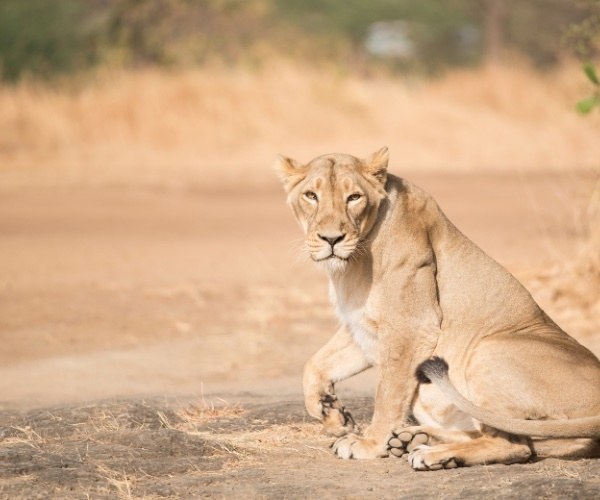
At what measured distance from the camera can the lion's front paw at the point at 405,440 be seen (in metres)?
5.47

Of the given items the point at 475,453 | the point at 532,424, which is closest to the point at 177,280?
the point at 475,453

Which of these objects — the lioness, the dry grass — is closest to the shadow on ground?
the lioness

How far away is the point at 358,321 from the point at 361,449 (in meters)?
0.55

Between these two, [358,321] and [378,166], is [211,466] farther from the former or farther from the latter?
[378,166]

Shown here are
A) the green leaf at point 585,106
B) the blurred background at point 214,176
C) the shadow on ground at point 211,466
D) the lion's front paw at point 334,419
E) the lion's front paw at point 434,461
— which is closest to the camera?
the shadow on ground at point 211,466

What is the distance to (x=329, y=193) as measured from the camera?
5.49 metres

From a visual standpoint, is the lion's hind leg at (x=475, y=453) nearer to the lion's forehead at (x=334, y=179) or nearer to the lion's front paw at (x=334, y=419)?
the lion's front paw at (x=334, y=419)

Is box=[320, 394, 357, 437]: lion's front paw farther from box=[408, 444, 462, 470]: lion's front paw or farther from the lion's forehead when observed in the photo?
the lion's forehead

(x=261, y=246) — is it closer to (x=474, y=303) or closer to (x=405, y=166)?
(x=405, y=166)

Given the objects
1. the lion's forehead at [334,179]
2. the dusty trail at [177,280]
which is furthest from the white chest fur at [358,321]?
the dusty trail at [177,280]

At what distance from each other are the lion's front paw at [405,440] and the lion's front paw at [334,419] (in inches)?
16.4

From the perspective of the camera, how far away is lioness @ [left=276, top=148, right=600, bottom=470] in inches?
207

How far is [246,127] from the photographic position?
2102 centimetres

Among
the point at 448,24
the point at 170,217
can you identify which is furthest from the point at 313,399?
the point at 448,24
